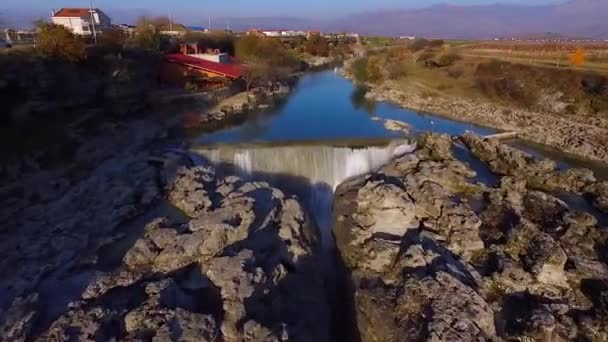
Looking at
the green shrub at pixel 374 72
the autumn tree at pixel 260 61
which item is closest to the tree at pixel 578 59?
the green shrub at pixel 374 72

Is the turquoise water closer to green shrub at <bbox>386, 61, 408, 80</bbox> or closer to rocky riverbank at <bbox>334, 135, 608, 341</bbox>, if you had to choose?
rocky riverbank at <bbox>334, 135, 608, 341</bbox>

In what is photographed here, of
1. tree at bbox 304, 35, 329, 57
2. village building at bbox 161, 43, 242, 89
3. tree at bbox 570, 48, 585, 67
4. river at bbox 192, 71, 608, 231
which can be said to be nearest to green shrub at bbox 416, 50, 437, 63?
tree at bbox 570, 48, 585, 67

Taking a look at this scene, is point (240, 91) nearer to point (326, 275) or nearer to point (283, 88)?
point (283, 88)

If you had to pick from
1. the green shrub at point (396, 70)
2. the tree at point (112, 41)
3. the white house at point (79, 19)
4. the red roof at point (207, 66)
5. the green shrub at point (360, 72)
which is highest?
the white house at point (79, 19)

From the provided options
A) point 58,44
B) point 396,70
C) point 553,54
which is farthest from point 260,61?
point 553,54

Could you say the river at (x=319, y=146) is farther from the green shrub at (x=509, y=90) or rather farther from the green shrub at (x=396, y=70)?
the green shrub at (x=396, y=70)

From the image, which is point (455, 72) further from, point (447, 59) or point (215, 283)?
point (215, 283)
